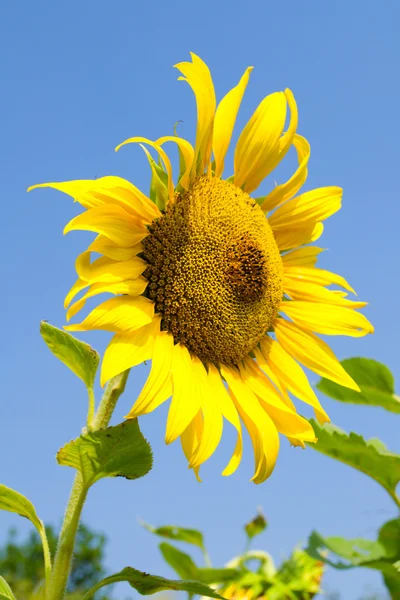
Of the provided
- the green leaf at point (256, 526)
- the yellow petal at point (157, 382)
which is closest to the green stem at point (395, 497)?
the green leaf at point (256, 526)

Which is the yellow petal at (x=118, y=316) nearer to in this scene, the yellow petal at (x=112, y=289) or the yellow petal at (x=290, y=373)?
the yellow petal at (x=112, y=289)

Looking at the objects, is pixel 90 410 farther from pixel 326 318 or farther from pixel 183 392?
pixel 326 318

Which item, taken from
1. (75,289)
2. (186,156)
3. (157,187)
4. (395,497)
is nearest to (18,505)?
(75,289)

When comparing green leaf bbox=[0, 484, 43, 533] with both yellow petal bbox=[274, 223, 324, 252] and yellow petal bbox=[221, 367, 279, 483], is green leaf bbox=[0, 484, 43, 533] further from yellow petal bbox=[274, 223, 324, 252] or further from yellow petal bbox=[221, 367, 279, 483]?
yellow petal bbox=[274, 223, 324, 252]

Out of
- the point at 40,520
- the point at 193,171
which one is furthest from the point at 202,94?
the point at 40,520

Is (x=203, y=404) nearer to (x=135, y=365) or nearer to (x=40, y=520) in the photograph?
(x=135, y=365)

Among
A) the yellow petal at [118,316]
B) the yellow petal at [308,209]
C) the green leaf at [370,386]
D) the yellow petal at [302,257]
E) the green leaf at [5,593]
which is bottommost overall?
the green leaf at [5,593]
